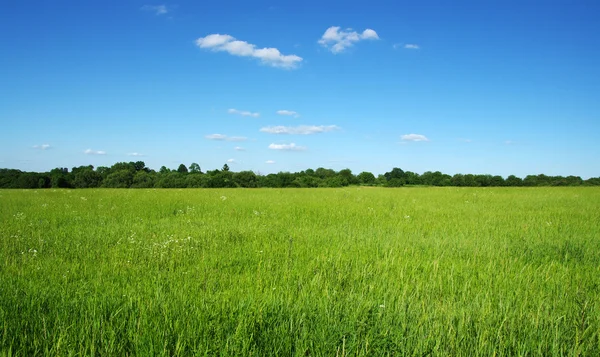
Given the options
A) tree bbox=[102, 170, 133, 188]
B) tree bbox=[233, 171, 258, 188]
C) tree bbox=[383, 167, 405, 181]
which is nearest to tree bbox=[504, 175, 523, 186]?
tree bbox=[383, 167, 405, 181]

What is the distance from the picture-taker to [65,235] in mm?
6273

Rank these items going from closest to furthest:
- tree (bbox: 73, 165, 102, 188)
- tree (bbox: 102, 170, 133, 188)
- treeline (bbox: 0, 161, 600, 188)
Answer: treeline (bbox: 0, 161, 600, 188), tree (bbox: 73, 165, 102, 188), tree (bbox: 102, 170, 133, 188)

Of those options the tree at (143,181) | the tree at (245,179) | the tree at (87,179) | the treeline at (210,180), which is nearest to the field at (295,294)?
the treeline at (210,180)

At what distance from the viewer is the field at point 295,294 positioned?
2332 millimetres

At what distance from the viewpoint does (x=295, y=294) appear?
3.29 meters

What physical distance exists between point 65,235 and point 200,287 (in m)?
4.53

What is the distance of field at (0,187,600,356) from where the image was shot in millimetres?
2332

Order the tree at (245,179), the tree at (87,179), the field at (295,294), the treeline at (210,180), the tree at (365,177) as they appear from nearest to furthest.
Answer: the field at (295,294)
the treeline at (210,180)
the tree at (87,179)
the tree at (245,179)
the tree at (365,177)

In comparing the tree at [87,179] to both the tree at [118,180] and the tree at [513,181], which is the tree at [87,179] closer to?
the tree at [118,180]

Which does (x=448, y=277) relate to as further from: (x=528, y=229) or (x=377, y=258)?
(x=528, y=229)

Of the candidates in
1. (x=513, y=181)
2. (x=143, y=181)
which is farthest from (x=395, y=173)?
(x=143, y=181)

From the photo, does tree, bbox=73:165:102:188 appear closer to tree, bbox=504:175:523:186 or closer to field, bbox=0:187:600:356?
field, bbox=0:187:600:356

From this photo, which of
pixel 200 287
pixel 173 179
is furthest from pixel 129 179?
pixel 200 287

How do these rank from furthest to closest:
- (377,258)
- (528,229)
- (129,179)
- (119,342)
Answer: (129,179)
(528,229)
(377,258)
(119,342)
